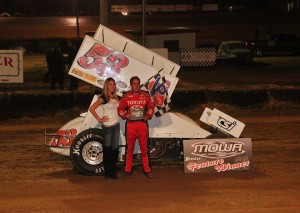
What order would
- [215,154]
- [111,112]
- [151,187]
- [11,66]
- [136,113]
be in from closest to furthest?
1. [151,187]
2. [136,113]
3. [111,112]
4. [215,154]
5. [11,66]

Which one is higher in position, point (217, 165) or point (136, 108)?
point (136, 108)

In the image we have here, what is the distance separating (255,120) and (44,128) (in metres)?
5.36

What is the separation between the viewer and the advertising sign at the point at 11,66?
20.0m

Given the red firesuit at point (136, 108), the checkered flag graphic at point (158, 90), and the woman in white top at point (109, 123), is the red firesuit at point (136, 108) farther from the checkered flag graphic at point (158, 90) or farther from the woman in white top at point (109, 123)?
the checkered flag graphic at point (158, 90)

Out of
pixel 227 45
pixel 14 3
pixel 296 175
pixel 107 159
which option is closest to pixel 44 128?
pixel 107 159

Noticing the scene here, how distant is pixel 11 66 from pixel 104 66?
1004 cm

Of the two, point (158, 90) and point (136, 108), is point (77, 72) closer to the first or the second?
point (136, 108)

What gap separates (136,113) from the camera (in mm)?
10242

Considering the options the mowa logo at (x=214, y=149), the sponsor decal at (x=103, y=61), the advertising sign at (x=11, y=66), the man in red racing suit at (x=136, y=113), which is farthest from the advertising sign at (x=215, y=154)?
the advertising sign at (x=11, y=66)

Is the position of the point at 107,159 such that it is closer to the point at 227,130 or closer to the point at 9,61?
the point at 227,130

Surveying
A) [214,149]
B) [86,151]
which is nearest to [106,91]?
[86,151]

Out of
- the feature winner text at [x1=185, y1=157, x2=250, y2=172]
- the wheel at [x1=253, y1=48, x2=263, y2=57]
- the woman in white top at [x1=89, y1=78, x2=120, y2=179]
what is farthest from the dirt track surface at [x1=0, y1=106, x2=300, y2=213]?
the wheel at [x1=253, y1=48, x2=263, y2=57]

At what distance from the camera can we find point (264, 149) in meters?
13.2

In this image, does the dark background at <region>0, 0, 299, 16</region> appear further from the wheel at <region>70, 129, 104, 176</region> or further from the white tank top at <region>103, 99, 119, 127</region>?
the white tank top at <region>103, 99, 119, 127</region>
